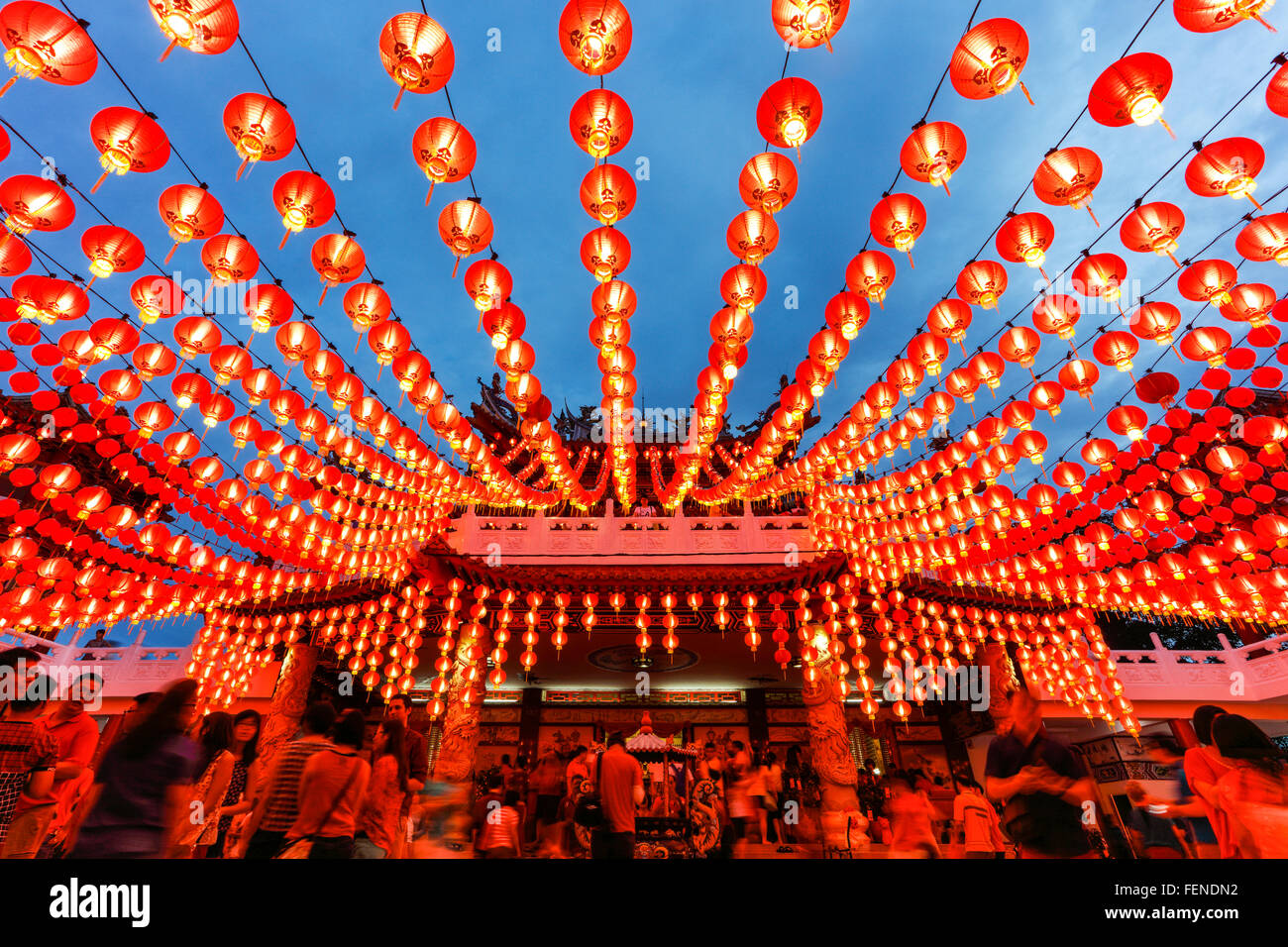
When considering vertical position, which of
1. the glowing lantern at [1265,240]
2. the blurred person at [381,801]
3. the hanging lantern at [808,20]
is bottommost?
the blurred person at [381,801]

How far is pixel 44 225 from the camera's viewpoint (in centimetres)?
417

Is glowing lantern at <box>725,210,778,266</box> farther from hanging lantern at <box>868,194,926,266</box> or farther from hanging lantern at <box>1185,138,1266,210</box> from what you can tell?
hanging lantern at <box>1185,138,1266,210</box>

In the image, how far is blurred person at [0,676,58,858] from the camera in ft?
14.0

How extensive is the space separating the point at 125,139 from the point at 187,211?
1.80 feet

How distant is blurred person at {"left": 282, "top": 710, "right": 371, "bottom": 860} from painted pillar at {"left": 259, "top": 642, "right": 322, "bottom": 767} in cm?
913

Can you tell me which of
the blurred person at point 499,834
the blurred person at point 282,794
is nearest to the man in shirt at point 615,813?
the blurred person at point 499,834

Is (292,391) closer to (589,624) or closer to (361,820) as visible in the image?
(361,820)

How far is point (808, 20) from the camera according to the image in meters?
3.09

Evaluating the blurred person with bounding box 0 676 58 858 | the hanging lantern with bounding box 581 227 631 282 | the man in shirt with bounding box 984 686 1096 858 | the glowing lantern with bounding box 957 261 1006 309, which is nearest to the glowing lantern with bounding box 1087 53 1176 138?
the glowing lantern with bounding box 957 261 1006 309

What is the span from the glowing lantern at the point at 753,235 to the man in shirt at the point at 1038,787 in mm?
3693

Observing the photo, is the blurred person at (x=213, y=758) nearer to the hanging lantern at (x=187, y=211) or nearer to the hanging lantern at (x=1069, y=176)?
the hanging lantern at (x=187, y=211)

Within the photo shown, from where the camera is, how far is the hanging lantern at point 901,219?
4.30m

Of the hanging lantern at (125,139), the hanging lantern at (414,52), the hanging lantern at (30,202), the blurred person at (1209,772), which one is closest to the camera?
the hanging lantern at (414,52)

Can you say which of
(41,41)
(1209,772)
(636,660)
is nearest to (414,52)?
(41,41)
